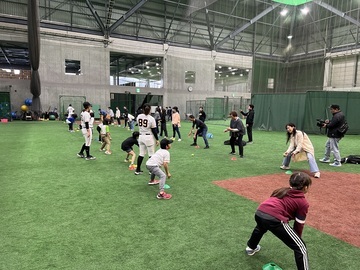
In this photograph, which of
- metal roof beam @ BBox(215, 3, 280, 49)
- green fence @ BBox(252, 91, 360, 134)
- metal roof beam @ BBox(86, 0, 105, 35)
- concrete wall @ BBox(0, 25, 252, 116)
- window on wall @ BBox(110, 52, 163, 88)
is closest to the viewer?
green fence @ BBox(252, 91, 360, 134)

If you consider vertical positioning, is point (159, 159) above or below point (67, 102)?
below

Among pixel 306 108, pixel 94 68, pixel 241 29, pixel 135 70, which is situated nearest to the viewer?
pixel 306 108

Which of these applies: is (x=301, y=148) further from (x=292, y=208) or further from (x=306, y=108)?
(x=306, y=108)

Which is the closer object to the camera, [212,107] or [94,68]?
[94,68]

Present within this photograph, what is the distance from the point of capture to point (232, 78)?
44.2m

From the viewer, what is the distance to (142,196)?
5605 mm

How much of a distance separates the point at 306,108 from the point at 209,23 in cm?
1852

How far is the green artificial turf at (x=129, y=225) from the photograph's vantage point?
329cm

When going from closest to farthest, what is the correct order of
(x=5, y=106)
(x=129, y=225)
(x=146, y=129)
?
1. (x=129, y=225)
2. (x=146, y=129)
3. (x=5, y=106)

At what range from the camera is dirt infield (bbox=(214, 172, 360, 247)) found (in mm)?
4262

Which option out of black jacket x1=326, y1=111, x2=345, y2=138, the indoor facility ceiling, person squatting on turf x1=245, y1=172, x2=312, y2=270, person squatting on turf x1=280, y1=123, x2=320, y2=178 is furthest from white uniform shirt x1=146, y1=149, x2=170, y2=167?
the indoor facility ceiling

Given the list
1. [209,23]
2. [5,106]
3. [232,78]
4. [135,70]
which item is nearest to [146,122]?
[5,106]

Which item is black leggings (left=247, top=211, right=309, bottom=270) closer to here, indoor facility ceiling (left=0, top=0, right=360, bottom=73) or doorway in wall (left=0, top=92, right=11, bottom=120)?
indoor facility ceiling (left=0, top=0, right=360, bottom=73)

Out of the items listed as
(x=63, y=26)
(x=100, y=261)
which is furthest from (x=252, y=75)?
(x=100, y=261)
